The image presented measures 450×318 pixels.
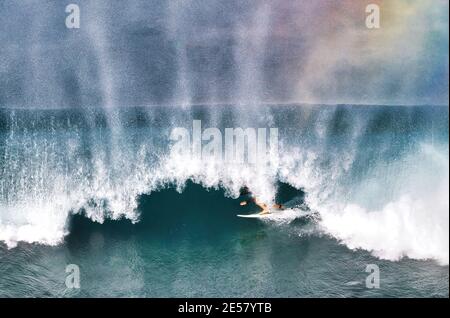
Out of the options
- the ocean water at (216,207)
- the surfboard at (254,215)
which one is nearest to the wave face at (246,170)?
the ocean water at (216,207)

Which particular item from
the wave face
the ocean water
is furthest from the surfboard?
the wave face

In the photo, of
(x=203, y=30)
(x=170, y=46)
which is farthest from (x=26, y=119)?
(x=203, y=30)

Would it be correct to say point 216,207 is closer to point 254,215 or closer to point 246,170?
point 254,215

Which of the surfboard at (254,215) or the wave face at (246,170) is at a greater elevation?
the wave face at (246,170)

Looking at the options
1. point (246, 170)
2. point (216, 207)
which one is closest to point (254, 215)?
point (216, 207)

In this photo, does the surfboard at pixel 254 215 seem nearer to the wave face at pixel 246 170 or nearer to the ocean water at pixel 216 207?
the ocean water at pixel 216 207
